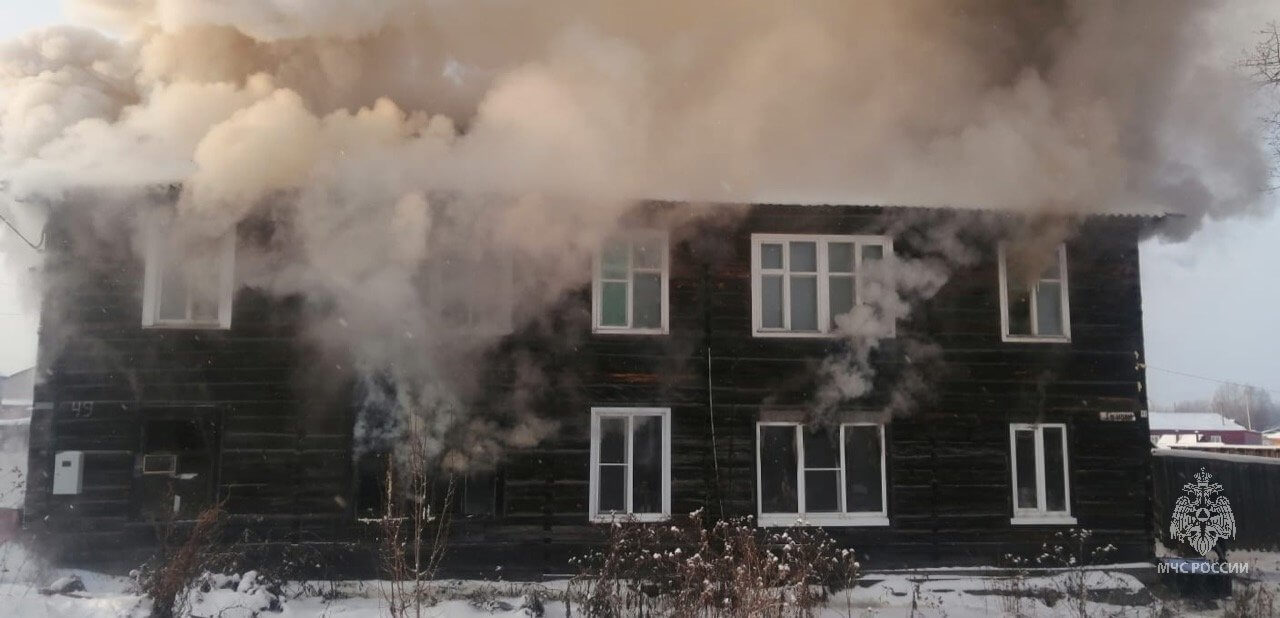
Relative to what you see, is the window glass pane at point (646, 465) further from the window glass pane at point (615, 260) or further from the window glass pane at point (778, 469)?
the window glass pane at point (615, 260)

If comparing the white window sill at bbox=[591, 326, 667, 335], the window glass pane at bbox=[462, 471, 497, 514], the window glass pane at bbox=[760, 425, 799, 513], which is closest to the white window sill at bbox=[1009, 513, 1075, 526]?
the window glass pane at bbox=[760, 425, 799, 513]

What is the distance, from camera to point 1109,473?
36.0 feet

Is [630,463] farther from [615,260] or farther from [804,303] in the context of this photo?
[804,303]

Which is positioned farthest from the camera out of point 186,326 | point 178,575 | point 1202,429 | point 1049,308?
point 1202,429

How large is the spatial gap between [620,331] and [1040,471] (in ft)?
18.2

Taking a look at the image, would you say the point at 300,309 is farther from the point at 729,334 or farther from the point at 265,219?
the point at 729,334

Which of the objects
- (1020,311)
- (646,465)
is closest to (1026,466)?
(1020,311)

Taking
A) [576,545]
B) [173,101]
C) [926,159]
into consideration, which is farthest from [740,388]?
[173,101]

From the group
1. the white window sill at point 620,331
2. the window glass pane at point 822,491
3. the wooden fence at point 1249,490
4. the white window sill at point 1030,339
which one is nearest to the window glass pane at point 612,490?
the white window sill at point 620,331

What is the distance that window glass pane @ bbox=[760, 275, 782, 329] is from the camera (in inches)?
430

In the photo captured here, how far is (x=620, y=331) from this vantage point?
415 inches

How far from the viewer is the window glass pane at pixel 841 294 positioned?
11.0 metres

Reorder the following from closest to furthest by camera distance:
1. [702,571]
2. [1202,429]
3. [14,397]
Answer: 1. [702,571]
2. [14,397]
3. [1202,429]

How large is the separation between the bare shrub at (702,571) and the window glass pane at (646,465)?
36 cm
